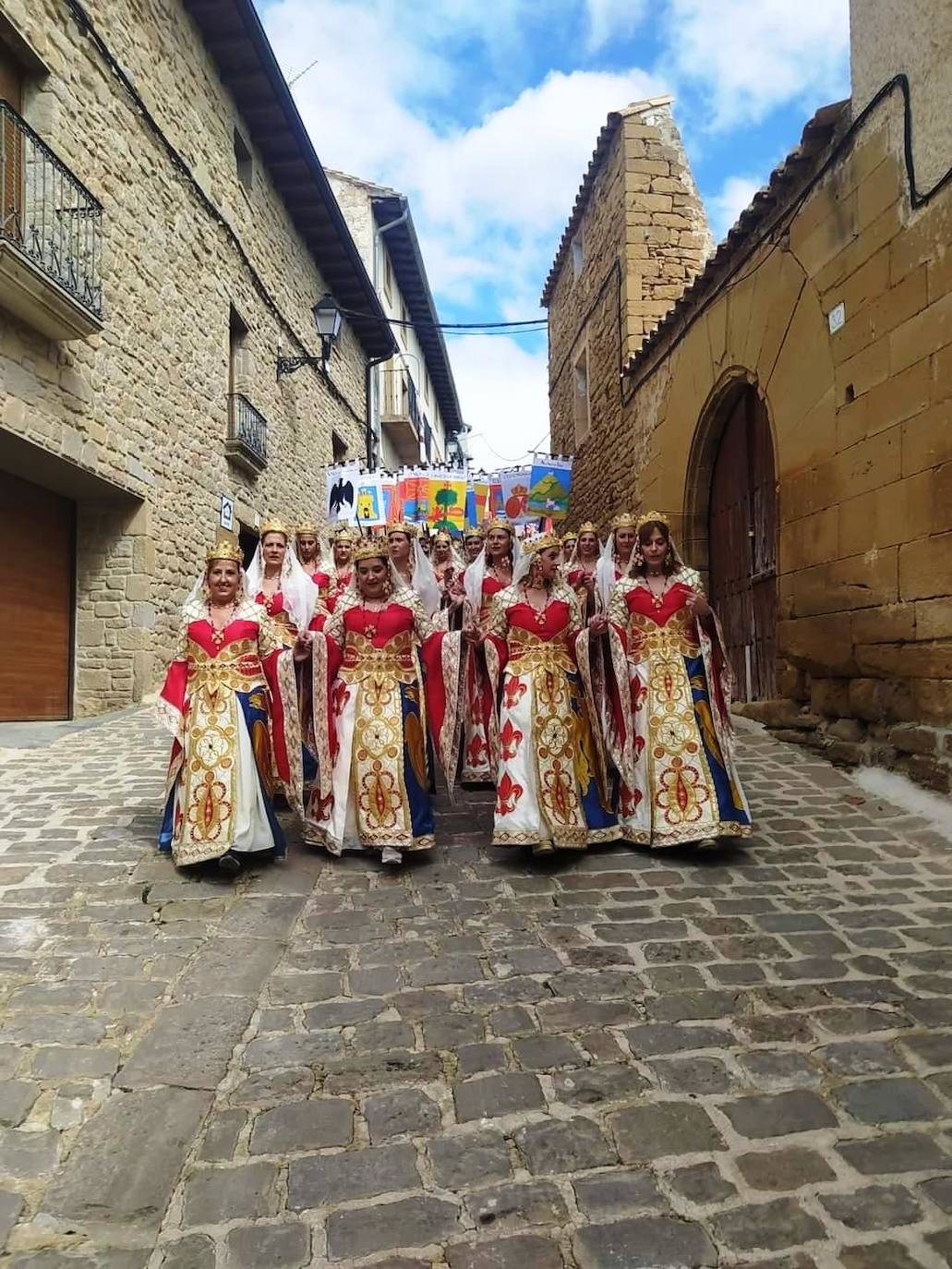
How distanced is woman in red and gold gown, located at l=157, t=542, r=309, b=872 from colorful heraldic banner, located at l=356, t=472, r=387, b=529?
28.9ft

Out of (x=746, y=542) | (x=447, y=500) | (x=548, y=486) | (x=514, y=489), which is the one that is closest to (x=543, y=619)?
(x=746, y=542)

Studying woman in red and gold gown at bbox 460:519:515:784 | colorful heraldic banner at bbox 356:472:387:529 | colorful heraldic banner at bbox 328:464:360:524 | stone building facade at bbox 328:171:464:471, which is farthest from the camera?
stone building facade at bbox 328:171:464:471

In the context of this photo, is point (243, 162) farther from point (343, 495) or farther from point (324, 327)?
point (343, 495)

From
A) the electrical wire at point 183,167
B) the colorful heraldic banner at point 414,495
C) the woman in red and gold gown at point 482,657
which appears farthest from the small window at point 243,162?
the woman in red and gold gown at point 482,657

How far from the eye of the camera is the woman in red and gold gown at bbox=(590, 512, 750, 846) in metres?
4.46

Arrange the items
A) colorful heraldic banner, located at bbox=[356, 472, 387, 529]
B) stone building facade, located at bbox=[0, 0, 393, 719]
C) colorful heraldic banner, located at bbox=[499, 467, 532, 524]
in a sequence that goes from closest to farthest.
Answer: stone building facade, located at bbox=[0, 0, 393, 719], colorful heraldic banner, located at bbox=[499, 467, 532, 524], colorful heraldic banner, located at bbox=[356, 472, 387, 529]

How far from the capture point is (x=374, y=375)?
21266mm

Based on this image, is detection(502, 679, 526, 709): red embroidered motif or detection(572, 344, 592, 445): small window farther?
detection(572, 344, 592, 445): small window

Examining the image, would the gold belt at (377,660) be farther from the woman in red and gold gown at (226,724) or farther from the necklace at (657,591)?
the necklace at (657,591)

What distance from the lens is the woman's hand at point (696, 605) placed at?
4.66 m

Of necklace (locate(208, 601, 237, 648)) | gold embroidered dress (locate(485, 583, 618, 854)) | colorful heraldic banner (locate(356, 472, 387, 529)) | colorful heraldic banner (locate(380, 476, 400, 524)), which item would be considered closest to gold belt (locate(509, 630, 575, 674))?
gold embroidered dress (locate(485, 583, 618, 854))

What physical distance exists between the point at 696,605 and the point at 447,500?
28.6 feet

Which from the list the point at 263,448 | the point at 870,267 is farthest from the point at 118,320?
the point at 870,267

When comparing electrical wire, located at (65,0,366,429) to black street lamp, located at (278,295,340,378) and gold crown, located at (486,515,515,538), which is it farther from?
gold crown, located at (486,515,515,538)
